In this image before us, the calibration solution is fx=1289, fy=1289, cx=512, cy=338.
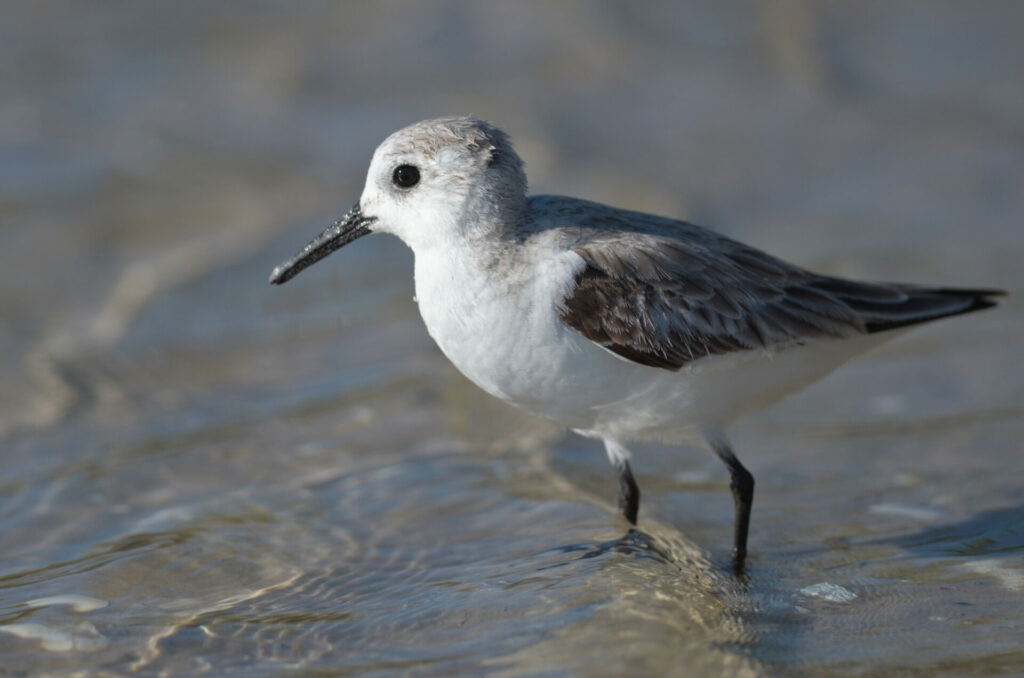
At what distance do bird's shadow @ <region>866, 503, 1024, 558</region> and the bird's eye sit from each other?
2811mm

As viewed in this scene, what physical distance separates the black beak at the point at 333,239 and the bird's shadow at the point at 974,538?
115 inches

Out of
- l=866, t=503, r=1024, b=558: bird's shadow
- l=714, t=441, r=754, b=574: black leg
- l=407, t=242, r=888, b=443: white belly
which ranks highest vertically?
l=407, t=242, r=888, b=443: white belly

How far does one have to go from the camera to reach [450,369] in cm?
852

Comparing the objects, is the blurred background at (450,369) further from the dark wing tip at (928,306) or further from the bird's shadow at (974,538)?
the dark wing tip at (928,306)

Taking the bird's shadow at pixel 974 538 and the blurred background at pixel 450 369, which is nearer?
the blurred background at pixel 450 369

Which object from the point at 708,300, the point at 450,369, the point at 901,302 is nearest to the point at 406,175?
the point at 708,300

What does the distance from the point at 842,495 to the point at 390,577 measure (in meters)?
2.50

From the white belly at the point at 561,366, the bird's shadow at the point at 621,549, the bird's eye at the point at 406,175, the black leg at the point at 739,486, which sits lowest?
the bird's shadow at the point at 621,549

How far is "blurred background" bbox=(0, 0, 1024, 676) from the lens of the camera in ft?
17.7

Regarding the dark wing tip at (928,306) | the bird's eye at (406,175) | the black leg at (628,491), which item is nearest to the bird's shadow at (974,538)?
the dark wing tip at (928,306)

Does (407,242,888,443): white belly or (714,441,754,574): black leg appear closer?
A: (407,242,888,443): white belly

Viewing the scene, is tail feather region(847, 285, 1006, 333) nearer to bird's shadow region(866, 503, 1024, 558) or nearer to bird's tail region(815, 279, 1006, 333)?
bird's tail region(815, 279, 1006, 333)

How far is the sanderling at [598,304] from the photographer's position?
5621 millimetres

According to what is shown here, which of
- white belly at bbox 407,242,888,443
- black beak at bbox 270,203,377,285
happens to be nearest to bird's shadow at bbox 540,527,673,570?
white belly at bbox 407,242,888,443
